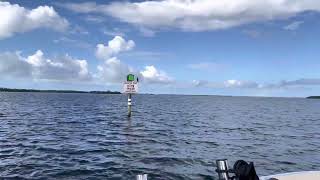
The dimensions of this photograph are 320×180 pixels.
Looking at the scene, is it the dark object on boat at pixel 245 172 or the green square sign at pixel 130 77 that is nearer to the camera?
the dark object on boat at pixel 245 172

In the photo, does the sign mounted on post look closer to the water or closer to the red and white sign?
the red and white sign

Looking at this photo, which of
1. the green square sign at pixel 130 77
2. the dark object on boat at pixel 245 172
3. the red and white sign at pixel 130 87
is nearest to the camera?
the dark object on boat at pixel 245 172

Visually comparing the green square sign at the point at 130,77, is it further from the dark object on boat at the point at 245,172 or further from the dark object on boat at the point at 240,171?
the dark object on boat at the point at 245,172

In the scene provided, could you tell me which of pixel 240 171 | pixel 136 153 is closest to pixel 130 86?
pixel 136 153

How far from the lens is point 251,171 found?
267 inches

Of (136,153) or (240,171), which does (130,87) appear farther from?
(240,171)

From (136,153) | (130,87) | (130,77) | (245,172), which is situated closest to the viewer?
(245,172)

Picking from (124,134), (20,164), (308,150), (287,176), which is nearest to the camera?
(287,176)

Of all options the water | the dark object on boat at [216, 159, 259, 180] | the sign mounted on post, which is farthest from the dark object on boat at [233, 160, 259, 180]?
the sign mounted on post

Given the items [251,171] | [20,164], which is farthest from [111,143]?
[251,171]

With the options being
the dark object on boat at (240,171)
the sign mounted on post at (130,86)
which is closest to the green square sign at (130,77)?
the sign mounted on post at (130,86)

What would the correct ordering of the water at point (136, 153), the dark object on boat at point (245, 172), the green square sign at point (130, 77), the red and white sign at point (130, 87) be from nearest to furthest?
the dark object on boat at point (245, 172) → the water at point (136, 153) → the red and white sign at point (130, 87) → the green square sign at point (130, 77)

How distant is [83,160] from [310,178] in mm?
11825

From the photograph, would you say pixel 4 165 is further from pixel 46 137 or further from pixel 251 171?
pixel 251 171
